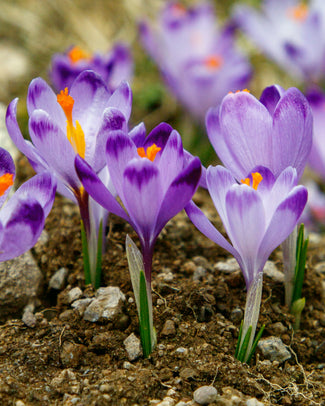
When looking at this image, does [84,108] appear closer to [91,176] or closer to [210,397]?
[91,176]

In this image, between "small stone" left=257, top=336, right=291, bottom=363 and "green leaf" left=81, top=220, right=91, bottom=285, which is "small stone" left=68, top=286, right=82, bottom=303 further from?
"small stone" left=257, top=336, right=291, bottom=363

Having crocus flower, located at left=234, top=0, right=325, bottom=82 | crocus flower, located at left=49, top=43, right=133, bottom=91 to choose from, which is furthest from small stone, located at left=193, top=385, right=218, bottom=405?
crocus flower, located at left=234, top=0, right=325, bottom=82

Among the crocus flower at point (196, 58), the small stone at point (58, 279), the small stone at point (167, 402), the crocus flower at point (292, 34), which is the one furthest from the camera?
the crocus flower at point (196, 58)

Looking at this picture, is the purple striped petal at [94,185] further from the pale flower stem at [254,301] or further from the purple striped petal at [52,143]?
the pale flower stem at [254,301]

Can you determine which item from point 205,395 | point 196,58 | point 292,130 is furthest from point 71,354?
point 196,58

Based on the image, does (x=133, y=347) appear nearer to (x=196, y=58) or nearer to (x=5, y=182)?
(x=5, y=182)

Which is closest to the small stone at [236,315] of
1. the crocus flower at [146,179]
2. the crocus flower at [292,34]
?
the crocus flower at [146,179]

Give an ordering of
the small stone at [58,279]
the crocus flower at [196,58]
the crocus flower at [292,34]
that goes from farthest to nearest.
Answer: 1. the crocus flower at [196,58]
2. the crocus flower at [292,34]
3. the small stone at [58,279]

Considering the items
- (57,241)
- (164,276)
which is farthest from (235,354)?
(57,241)

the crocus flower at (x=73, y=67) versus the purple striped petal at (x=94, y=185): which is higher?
the crocus flower at (x=73, y=67)
